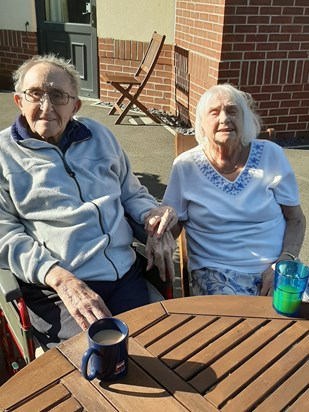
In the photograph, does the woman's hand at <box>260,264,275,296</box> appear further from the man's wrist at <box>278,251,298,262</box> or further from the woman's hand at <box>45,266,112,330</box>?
the woman's hand at <box>45,266,112,330</box>

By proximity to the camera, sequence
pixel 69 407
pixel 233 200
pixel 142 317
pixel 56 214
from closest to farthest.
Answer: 1. pixel 69 407
2. pixel 142 317
3. pixel 56 214
4. pixel 233 200

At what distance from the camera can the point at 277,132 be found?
221 inches

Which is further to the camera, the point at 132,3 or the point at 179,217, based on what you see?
the point at 132,3

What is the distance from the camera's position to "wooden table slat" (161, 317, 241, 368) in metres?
1.40

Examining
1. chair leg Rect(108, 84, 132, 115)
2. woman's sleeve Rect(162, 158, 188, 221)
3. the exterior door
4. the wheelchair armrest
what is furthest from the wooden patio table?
the exterior door

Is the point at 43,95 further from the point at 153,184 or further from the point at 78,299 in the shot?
the point at 153,184

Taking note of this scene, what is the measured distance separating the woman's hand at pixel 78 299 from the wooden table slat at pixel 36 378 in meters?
0.26

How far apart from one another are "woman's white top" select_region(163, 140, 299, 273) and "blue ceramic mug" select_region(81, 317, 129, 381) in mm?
959

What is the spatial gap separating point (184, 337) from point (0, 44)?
302 inches

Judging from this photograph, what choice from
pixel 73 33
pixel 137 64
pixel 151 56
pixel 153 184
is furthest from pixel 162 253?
pixel 73 33

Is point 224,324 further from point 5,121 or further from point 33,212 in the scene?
point 5,121

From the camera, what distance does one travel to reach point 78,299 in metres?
1.71

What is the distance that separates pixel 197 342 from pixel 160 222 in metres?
0.69

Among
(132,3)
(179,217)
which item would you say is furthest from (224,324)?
(132,3)
